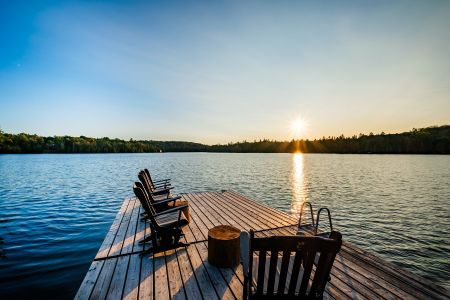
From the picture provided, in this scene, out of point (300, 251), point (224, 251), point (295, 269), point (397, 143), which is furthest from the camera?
point (397, 143)

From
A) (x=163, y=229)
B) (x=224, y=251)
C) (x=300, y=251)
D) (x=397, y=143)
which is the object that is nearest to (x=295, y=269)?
(x=300, y=251)

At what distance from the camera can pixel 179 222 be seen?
472 cm

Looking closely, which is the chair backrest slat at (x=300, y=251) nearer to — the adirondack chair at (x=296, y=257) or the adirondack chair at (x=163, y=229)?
the adirondack chair at (x=296, y=257)

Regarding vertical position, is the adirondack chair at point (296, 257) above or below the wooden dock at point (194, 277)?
above

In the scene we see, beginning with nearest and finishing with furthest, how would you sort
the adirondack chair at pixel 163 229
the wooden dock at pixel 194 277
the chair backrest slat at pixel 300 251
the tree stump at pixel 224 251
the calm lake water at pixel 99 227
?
1. the chair backrest slat at pixel 300 251
2. the wooden dock at pixel 194 277
3. the tree stump at pixel 224 251
4. the adirondack chair at pixel 163 229
5. the calm lake water at pixel 99 227

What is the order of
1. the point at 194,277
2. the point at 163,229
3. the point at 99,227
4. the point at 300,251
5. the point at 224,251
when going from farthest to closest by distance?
the point at 99,227
the point at 163,229
the point at 224,251
the point at 194,277
the point at 300,251

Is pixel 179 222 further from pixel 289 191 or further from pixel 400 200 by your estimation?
pixel 400 200

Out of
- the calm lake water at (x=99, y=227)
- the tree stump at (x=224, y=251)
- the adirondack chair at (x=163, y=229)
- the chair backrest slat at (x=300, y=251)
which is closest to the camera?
the chair backrest slat at (x=300, y=251)

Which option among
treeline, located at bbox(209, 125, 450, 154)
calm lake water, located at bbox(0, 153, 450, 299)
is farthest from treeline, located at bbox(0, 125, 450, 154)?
calm lake water, located at bbox(0, 153, 450, 299)

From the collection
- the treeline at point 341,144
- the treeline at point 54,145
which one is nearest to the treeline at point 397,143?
the treeline at point 341,144

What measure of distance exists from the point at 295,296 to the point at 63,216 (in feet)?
41.6

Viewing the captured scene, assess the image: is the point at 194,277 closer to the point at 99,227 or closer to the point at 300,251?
the point at 300,251

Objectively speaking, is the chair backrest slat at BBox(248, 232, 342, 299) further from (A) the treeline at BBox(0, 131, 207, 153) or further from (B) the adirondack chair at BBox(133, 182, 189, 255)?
(A) the treeline at BBox(0, 131, 207, 153)

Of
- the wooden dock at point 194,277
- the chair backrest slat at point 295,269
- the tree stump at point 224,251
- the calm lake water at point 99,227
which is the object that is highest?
the chair backrest slat at point 295,269
